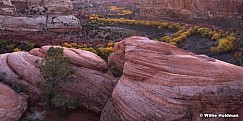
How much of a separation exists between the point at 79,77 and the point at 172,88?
7379 millimetres

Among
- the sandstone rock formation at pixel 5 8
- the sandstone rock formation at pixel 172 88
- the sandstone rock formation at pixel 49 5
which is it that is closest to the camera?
the sandstone rock formation at pixel 172 88

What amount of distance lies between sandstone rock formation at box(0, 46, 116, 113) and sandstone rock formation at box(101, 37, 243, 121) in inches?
112

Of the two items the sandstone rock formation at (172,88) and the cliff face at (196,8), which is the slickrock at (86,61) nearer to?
the sandstone rock formation at (172,88)

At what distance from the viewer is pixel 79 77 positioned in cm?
2153

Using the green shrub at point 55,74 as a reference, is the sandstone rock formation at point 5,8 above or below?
above

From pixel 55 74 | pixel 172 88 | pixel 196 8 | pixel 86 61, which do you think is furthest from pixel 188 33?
pixel 172 88

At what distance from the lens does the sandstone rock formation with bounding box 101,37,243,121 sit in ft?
52.6

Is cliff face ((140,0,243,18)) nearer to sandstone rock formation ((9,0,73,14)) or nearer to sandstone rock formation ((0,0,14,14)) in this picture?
sandstone rock formation ((9,0,73,14))

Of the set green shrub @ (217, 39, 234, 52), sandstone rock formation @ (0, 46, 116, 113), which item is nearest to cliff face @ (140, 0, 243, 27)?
green shrub @ (217, 39, 234, 52)

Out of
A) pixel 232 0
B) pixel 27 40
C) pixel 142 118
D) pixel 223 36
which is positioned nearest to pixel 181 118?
pixel 142 118

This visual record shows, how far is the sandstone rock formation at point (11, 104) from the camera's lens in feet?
60.6

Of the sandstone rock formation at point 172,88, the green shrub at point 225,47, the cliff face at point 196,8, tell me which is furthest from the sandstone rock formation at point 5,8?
the sandstone rock formation at point 172,88

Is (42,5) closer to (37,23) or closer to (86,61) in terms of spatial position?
(37,23)

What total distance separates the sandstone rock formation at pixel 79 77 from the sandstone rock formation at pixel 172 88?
2.85 m
